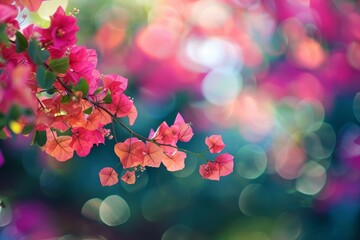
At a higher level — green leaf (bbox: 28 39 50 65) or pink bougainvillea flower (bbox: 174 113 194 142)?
green leaf (bbox: 28 39 50 65)

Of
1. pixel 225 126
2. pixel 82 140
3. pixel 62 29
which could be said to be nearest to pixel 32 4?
pixel 62 29

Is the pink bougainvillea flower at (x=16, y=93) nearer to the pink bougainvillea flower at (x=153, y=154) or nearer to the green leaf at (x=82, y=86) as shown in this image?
the green leaf at (x=82, y=86)

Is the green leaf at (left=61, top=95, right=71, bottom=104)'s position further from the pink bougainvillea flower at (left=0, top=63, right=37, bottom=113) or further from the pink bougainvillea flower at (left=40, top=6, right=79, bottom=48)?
the pink bougainvillea flower at (left=0, top=63, right=37, bottom=113)

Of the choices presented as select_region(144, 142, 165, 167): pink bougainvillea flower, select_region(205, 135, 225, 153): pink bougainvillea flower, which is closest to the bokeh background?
select_region(205, 135, 225, 153): pink bougainvillea flower

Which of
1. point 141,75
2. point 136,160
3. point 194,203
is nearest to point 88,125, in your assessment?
point 136,160

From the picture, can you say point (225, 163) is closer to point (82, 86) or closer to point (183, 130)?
point (183, 130)

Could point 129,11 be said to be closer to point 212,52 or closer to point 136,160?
point 212,52

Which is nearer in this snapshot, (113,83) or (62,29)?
(62,29)
